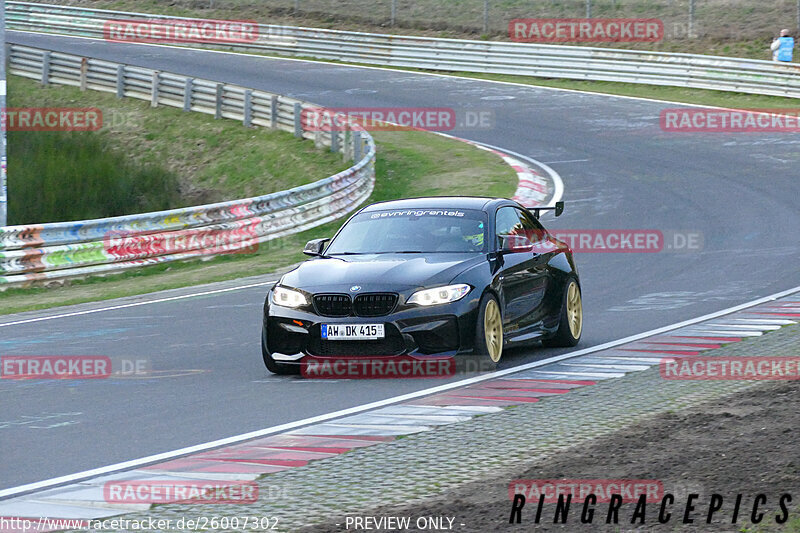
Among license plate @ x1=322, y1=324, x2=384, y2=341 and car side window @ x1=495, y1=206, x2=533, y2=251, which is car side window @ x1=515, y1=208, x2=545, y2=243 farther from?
license plate @ x1=322, y1=324, x2=384, y2=341

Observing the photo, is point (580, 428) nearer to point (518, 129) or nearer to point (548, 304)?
point (548, 304)

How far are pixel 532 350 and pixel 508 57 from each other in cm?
3141

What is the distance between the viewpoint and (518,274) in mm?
11375

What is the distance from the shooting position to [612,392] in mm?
9508

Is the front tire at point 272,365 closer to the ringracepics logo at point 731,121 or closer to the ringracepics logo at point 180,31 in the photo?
the ringracepics logo at point 731,121

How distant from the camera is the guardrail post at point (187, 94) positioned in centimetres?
3569

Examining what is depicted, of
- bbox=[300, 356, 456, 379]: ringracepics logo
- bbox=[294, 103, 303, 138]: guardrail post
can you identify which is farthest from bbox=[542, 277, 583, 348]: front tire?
bbox=[294, 103, 303, 138]: guardrail post

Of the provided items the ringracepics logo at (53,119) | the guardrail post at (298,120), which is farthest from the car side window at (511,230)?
the ringracepics logo at (53,119)

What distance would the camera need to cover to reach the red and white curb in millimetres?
6520

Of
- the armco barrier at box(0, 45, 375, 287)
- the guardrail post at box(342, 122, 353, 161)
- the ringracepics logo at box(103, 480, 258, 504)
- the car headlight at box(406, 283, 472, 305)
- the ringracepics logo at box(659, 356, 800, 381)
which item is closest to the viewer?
the ringracepics logo at box(103, 480, 258, 504)

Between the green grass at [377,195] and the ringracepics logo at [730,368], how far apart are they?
916 cm

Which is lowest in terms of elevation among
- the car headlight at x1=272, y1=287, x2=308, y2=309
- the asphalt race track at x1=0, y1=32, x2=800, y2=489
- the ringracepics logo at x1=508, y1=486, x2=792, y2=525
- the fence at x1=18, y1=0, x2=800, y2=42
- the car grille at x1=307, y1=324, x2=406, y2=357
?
the asphalt race track at x1=0, y1=32, x2=800, y2=489

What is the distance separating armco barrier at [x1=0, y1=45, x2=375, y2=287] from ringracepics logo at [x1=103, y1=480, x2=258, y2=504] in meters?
12.3

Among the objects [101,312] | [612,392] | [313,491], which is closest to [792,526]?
[313,491]
